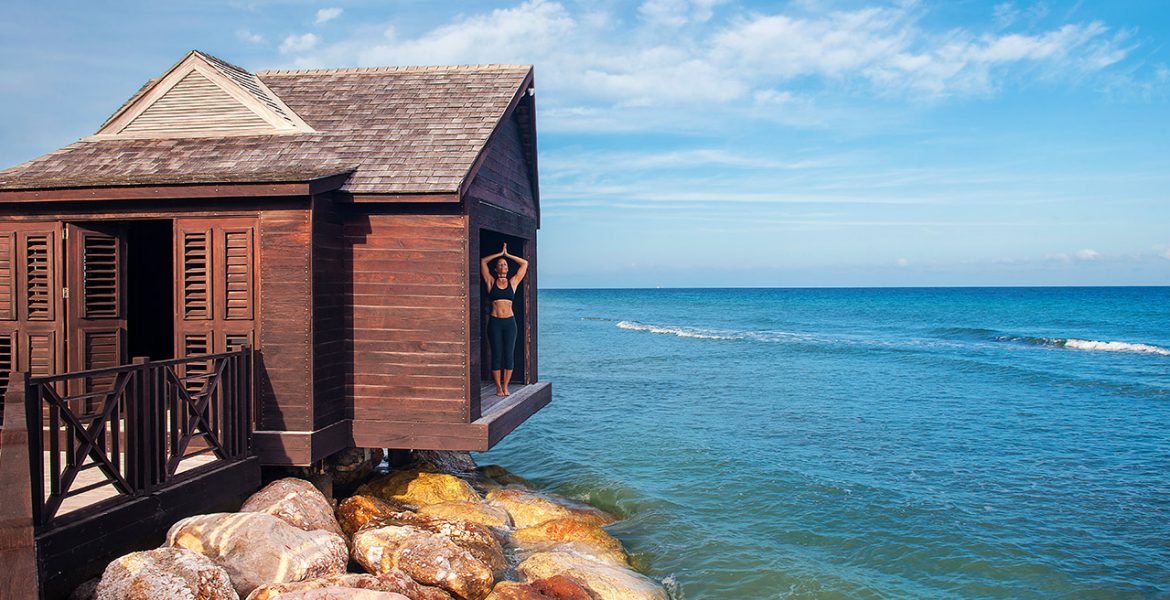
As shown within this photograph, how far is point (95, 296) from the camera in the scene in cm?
990

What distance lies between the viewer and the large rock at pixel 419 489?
37.7 feet

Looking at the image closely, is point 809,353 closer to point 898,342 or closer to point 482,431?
point 898,342

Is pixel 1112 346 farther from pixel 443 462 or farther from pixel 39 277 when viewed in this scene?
pixel 39 277

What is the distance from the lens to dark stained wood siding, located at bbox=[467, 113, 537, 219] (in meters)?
11.2

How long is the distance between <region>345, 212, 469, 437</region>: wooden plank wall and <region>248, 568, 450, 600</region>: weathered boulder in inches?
101

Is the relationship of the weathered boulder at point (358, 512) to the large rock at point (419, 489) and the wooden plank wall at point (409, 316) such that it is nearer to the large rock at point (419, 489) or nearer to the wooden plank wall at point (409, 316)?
the wooden plank wall at point (409, 316)

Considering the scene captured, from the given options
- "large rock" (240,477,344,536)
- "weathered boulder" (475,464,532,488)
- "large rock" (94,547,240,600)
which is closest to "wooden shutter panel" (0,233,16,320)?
"large rock" (240,477,344,536)

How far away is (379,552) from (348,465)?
10.1 ft

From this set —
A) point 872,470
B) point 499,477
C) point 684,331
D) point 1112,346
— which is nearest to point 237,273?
point 499,477

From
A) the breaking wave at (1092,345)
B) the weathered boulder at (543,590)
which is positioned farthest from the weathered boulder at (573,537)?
the breaking wave at (1092,345)

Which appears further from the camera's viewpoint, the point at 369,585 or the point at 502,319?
the point at 502,319

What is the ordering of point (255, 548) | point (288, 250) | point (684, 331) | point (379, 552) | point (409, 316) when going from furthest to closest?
point (684, 331) → point (409, 316) → point (288, 250) → point (379, 552) → point (255, 548)

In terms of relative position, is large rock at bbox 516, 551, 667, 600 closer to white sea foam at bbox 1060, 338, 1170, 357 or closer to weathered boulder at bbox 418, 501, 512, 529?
weathered boulder at bbox 418, 501, 512, 529

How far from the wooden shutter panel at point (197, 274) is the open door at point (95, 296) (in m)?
1.09
